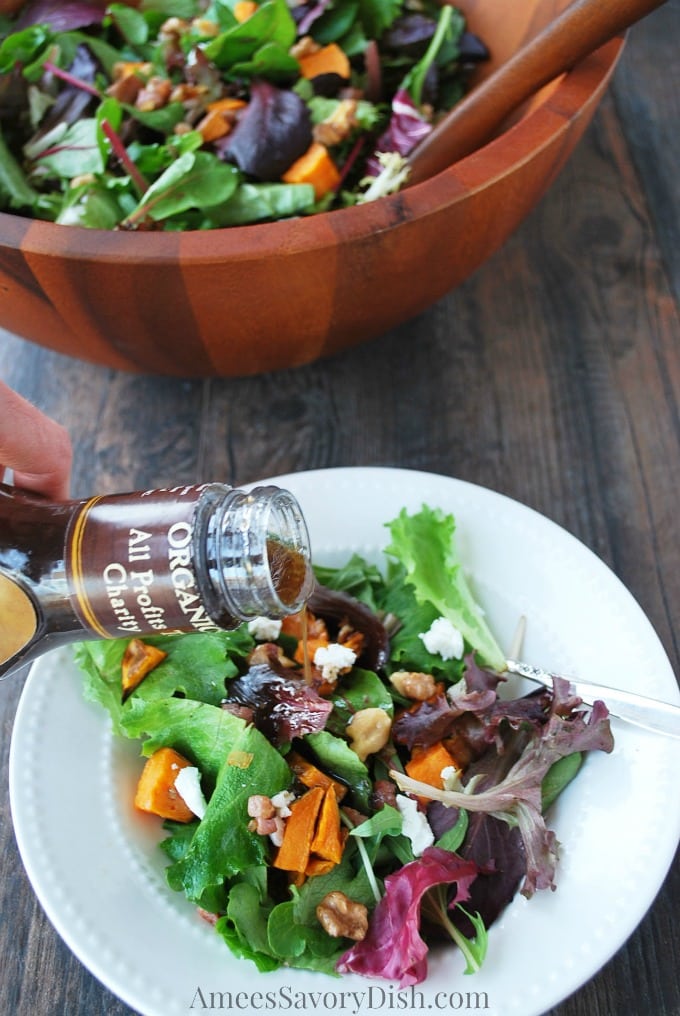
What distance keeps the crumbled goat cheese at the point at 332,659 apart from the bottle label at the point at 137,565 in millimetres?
214

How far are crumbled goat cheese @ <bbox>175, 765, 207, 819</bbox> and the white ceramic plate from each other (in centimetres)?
7

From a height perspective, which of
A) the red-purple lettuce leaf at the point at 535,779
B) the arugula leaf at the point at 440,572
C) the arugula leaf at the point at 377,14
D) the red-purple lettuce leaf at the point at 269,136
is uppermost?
the arugula leaf at the point at 377,14

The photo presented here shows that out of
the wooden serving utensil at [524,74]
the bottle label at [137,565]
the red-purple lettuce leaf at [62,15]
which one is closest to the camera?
the bottle label at [137,565]

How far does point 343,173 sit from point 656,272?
617mm

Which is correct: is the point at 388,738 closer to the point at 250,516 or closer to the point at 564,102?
Result: the point at 250,516

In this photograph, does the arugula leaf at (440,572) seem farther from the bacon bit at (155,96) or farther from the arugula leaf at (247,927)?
the bacon bit at (155,96)

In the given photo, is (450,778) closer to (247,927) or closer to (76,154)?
(247,927)

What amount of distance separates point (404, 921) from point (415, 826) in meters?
0.11

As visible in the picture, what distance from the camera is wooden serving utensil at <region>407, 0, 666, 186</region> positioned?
120 centimetres

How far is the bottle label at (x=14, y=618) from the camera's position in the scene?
2.98 feet

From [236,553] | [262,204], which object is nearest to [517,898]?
[236,553]

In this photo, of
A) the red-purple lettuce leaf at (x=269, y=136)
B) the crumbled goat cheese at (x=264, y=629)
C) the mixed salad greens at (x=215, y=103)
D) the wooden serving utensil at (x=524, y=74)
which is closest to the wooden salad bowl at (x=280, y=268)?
the wooden serving utensil at (x=524, y=74)

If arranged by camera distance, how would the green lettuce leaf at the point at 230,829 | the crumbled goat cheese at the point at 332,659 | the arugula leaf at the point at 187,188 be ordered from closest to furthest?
the green lettuce leaf at the point at 230,829 < the crumbled goat cheese at the point at 332,659 < the arugula leaf at the point at 187,188

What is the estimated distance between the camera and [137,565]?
0.85 metres
